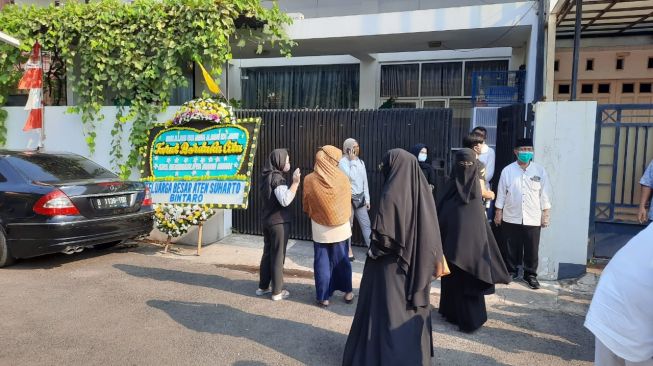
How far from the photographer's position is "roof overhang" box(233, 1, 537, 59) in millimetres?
8336

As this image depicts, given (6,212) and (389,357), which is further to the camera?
(6,212)

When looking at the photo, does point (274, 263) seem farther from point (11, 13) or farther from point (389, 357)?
point (11, 13)

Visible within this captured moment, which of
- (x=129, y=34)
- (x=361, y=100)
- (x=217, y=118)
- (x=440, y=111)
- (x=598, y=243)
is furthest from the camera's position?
(x=361, y=100)

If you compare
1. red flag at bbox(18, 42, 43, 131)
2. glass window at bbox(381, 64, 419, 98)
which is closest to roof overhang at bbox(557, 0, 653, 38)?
glass window at bbox(381, 64, 419, 98)

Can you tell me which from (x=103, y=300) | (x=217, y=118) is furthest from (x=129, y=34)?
(x=103, y=300)

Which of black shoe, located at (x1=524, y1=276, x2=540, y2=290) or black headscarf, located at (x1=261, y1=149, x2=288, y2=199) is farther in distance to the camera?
black shoe, located at (x1=524, y1=276, x2=540, y2=290)

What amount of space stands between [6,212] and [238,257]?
10.3ft

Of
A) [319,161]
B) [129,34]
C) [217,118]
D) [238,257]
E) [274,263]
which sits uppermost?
[129,34]

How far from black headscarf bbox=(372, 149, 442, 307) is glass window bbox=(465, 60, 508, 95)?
8220 millimetres

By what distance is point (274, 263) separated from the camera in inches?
215

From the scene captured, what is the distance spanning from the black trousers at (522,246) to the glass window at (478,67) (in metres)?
5.70

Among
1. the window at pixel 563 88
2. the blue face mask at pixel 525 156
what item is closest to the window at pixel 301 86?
the window at pixel 563 88

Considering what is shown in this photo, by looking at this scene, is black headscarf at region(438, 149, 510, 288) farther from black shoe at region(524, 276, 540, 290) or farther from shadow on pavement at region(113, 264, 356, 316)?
black shoe at region(524, 276, 540, 290)

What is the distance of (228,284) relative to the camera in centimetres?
611
